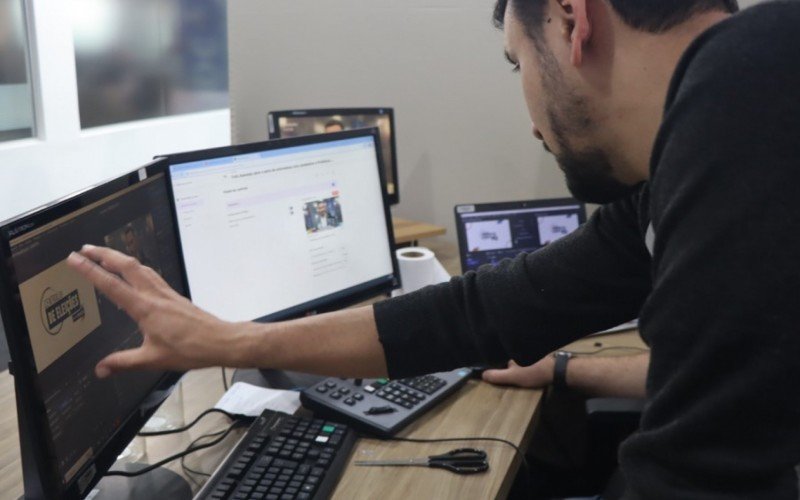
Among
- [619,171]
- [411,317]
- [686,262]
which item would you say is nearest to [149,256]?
[411,317]

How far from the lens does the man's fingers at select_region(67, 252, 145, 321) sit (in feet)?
2.88

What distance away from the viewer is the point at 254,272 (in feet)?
4.62

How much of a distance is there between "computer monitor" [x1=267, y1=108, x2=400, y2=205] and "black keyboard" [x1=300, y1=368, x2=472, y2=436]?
1.10m

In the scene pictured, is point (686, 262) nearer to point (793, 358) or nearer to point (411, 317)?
point (793, 358)

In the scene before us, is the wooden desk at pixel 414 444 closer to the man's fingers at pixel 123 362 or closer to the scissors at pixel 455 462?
the scissors at pixel 455 462

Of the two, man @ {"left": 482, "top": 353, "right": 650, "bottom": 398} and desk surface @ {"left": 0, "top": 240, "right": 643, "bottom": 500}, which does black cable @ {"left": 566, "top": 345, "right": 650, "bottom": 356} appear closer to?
man @ {"left": 482, "top": 353, "right": 650, "bottom": 398}

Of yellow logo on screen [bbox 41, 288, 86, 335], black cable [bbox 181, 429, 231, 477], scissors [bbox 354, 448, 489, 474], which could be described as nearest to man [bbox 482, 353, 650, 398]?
scissors [bbox 354, 448, 489, 474]

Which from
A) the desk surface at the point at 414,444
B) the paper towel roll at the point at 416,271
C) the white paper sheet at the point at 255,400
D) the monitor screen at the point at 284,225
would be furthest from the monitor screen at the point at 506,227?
the white paper sheet at the point at 255,400

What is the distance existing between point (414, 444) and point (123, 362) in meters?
0.48

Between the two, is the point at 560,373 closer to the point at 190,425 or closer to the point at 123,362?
the point at 190,425

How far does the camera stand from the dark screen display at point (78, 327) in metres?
0.83

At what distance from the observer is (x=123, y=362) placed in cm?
92

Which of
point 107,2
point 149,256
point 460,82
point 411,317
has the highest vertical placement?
point 107,2

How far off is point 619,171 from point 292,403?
713 mm
